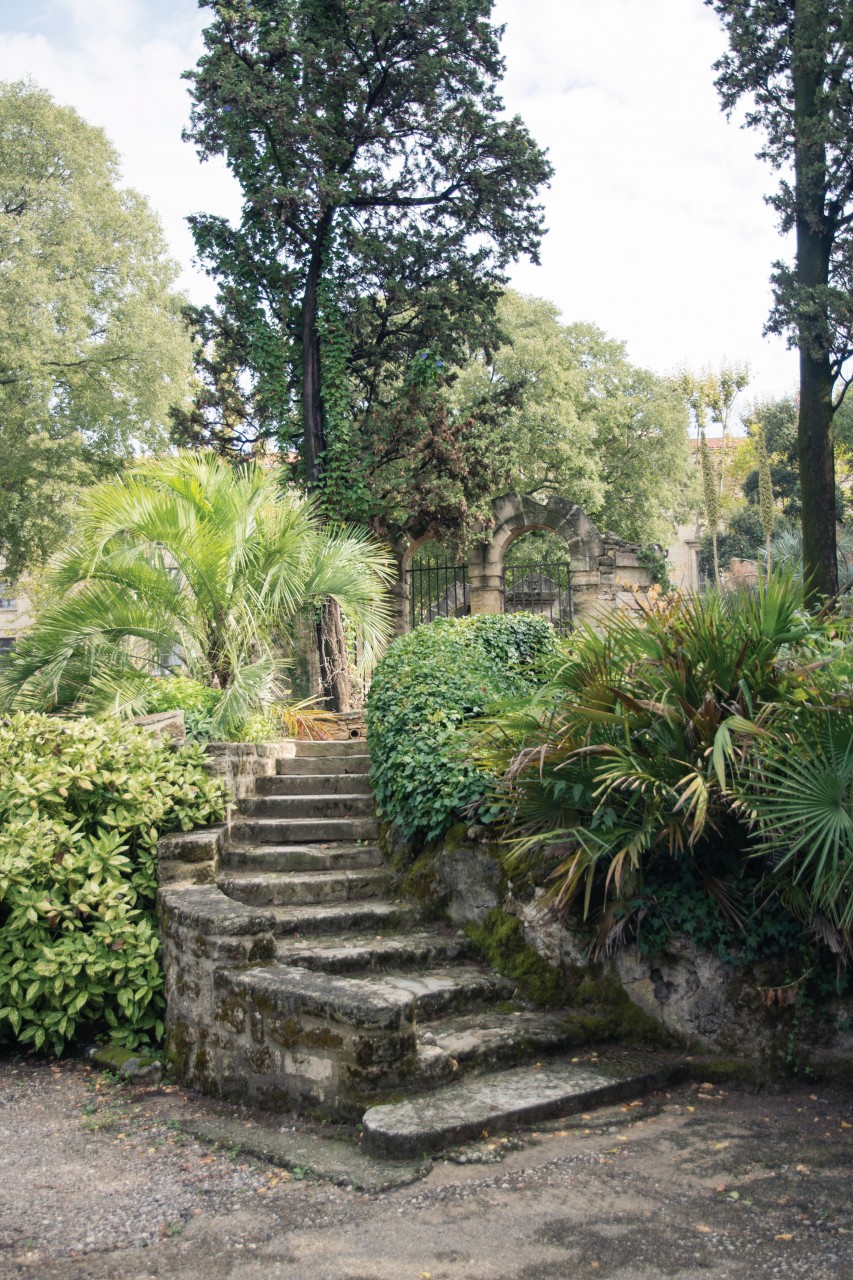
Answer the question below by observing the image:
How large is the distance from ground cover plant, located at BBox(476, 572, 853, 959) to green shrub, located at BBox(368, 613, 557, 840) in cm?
71

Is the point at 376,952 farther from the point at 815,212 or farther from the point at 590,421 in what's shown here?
the point at 590,421

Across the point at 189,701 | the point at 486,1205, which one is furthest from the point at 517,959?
the point at 189,701

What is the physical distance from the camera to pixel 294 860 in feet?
22.8

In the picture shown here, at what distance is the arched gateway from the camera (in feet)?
53.8

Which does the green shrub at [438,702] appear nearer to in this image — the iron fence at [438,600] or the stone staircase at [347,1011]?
the stone staircase at [347,1011]

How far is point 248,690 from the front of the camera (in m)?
8.64

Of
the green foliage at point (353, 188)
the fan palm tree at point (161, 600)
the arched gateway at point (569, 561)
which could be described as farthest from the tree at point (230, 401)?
the fan palm tree at point (161, 600)

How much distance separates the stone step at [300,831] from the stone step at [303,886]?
0.47 metres

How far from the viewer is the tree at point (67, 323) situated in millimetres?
22016

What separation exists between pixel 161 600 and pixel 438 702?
3198 millimetres

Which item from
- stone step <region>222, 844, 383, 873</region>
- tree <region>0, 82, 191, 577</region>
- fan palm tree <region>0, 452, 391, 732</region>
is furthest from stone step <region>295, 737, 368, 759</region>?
tree <region>0, 82, 191, 577</region>

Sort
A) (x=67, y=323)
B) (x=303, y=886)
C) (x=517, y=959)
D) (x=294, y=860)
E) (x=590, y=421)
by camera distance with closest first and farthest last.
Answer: (x=517, y=959) < (x=303, y=886) < (x=294, y=860) < (x=67, y=323) < (x=590, y=421)

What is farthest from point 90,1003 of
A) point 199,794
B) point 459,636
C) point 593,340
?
point 593,340

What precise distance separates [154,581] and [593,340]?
Result: 2340 cm
